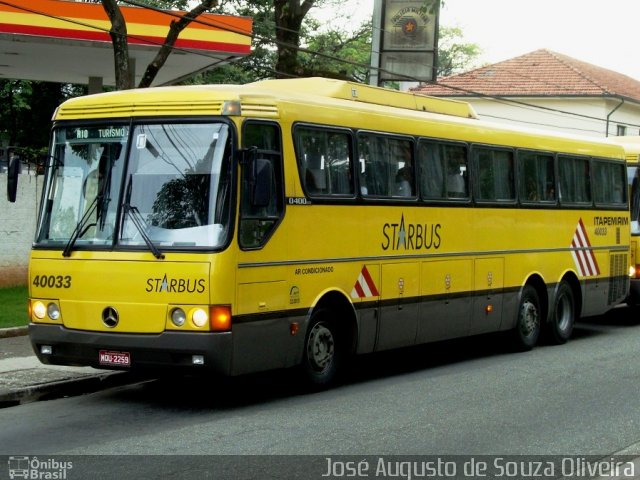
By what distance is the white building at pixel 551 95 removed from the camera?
44594 mm

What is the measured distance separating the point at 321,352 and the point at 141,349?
2217 mm

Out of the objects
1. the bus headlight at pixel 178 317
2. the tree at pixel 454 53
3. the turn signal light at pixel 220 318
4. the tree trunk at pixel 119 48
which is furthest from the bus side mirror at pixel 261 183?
the tree at pixel 454 53

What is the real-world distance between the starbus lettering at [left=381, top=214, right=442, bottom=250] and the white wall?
29.4 ft

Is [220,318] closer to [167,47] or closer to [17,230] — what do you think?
[167,47]

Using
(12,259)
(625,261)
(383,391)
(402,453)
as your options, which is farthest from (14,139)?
(402,453)

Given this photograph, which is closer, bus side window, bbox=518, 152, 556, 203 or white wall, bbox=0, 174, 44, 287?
bus side window, bbox=518, 152, 556, 203

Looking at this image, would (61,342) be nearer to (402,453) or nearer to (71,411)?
(71,411)

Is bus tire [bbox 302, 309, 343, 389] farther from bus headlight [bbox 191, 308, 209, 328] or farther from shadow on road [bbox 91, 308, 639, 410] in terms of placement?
bus headlight [bbox 191, 308, 209, 328]

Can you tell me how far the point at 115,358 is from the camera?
10.2 m

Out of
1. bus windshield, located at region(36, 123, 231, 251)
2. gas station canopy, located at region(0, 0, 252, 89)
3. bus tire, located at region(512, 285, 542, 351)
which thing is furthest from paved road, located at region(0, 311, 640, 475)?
gas station canopy, located at region(0, 0, 252, 89)

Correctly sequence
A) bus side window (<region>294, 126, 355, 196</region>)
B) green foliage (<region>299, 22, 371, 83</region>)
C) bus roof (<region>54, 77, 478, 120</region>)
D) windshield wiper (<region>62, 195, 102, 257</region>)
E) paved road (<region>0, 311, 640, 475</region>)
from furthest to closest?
green foliage (<region>299, 22, 371, 83</region>)
bus side window (<region>294, 126, 355, 196</region>)
windshield wiper (<region>62, 195, 102, 257</region>)
bus roof (<region>54, 77, 478, 120</region>)
paved road (<region>0, 311, 640, 475</region>)

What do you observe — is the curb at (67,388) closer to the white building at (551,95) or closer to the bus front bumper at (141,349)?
the bus front bumper at (141,349)

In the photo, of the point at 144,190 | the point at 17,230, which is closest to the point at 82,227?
the point at 144,190

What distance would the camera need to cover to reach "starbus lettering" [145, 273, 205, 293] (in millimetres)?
9961
